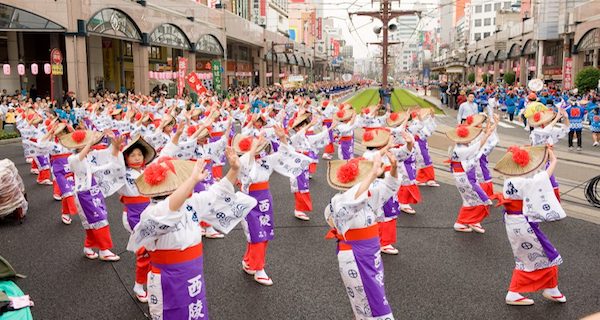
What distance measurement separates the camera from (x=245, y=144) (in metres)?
6.57

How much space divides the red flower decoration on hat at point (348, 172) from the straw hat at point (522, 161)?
1871 mm

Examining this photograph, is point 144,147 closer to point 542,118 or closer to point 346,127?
point 346,127

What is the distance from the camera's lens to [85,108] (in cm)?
1897

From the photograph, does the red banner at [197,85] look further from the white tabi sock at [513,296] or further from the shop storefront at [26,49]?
the white tabi sock at [513,296]

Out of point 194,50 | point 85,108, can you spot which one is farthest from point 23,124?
point 194,50

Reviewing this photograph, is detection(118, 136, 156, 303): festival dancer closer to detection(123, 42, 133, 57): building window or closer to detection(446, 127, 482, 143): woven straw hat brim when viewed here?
detection(446, 127, 482, 143): woven straw hat brim

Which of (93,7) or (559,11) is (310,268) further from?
(559,11)

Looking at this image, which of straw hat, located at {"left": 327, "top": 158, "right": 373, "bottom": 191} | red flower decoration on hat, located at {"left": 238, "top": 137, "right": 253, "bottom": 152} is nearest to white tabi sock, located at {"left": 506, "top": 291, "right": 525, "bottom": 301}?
straw hat, located at {"left": 327, "top": 158, "right": 373, "bottom": 191}

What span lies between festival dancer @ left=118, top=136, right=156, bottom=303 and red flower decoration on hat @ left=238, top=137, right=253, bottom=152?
A: 127cm

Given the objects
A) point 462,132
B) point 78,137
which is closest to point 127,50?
point 78,137

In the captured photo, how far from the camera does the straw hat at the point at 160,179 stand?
154 inches

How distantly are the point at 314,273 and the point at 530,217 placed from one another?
248 centimetres

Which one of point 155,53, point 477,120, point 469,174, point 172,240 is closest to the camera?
point 172,240

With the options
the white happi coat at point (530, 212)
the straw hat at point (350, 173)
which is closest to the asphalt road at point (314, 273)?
the white happi coat at point (530, 212)
